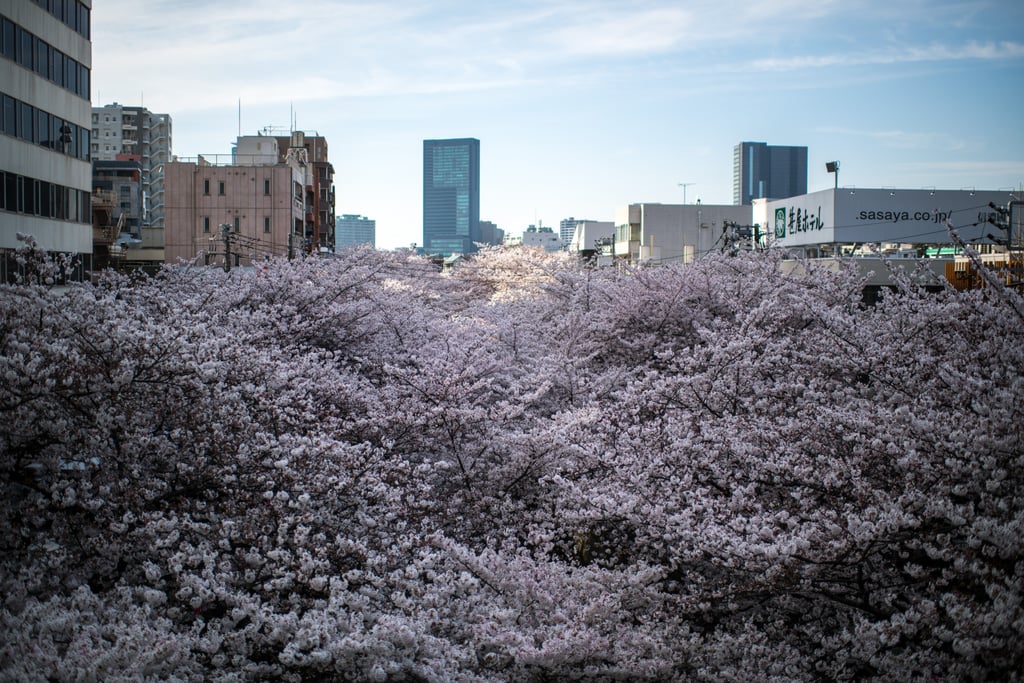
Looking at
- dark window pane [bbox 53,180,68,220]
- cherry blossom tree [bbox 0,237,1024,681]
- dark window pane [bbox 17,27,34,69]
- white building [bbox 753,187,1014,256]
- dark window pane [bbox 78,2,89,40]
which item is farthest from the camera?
white building [bbox 753,187,1014,256]

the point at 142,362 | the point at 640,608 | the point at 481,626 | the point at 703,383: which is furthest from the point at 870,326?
the point at 142,362

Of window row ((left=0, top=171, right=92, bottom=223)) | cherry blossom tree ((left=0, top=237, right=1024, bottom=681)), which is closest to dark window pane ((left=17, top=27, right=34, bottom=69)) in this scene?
window row ((left=0, top=171, right=92, bottom=223))

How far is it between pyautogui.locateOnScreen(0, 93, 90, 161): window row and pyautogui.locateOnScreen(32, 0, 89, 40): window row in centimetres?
274

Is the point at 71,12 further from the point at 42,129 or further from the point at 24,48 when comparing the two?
the point at 42,129

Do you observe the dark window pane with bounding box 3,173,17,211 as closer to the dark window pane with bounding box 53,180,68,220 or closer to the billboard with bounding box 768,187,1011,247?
the dark window pane with bounding box 53,180,68,220

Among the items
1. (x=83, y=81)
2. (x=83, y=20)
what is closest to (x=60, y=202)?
(x=83, y=81)

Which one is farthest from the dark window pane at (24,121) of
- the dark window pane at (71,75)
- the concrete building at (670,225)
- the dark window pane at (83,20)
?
the concrete building at (670,225)

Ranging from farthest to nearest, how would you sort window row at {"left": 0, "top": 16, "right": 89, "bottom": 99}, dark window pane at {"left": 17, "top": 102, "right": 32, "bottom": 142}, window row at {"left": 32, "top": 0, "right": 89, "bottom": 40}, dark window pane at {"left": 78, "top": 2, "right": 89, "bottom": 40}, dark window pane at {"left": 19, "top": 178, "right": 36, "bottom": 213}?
dark window pane at {"left": 78, "top": 2, "right": 89, "bottom": 40}, window row at {"left": 32, "top": 0, "right": 89, "bottom": 40}, dark window pane at {"left": 19, "top": 178, "right": 36, "bottom": 213}, dark window pane at {"left": 17, "top": 102, "right": 32, "bottom": 142}, window row at {"left": 0, "top": 16, "right": 89, "bottom": 99}

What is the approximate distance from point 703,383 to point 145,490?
22.4 feet

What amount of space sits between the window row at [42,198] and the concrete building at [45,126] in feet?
0.08

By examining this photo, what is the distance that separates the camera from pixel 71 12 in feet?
84.1

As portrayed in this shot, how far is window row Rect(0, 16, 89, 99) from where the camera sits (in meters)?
22.2

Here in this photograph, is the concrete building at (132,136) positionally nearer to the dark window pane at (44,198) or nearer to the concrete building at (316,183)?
the concrete building at (316,183)

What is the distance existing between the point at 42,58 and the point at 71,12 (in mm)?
2481
